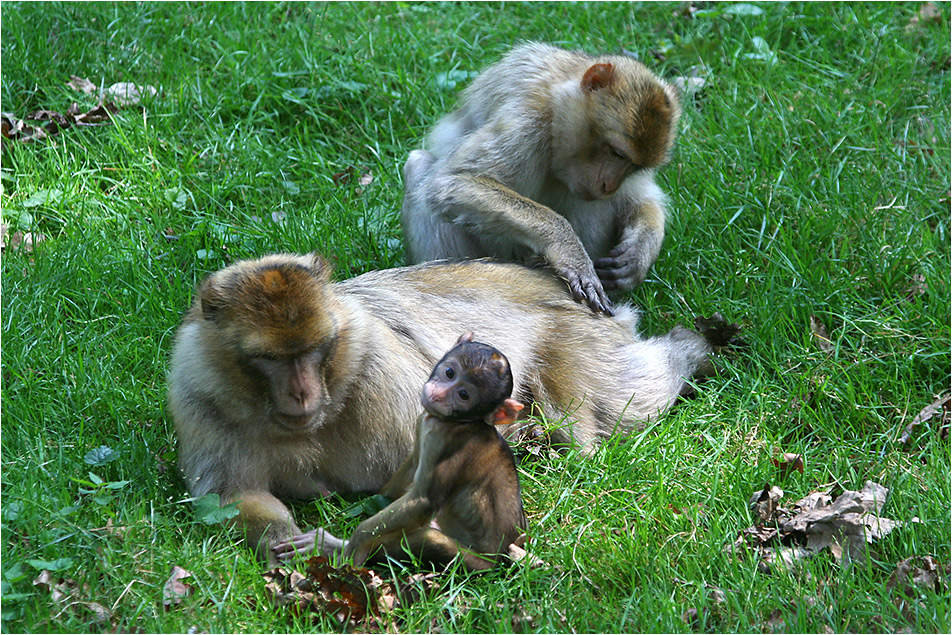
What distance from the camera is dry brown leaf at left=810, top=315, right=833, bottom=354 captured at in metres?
5.23

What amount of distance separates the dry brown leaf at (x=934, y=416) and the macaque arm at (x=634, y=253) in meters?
1.57

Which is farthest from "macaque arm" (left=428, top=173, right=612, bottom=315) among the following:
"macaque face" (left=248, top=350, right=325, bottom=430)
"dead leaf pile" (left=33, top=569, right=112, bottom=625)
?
"dead leaf pile" (left=33, top=569, right=112, bottom=625)

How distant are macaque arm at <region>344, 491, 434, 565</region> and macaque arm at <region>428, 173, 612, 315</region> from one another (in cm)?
177

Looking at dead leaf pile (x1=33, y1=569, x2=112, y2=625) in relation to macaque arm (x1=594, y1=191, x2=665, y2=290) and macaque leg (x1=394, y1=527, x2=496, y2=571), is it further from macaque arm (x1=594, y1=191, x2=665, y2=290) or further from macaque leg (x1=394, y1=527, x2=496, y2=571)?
macaque arm (x1=594, y1=191, x2=665, y2=290)

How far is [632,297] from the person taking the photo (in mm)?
5762

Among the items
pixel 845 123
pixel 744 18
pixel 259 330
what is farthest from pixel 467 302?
pixel 744 18

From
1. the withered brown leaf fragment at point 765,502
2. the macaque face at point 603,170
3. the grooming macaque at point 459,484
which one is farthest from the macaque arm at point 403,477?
the macaque face at point 603,170

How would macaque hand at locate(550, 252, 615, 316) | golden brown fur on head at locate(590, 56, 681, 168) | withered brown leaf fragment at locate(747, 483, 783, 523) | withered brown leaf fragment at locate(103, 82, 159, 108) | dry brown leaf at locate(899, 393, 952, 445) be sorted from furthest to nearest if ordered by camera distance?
withered brown leaf fragment at locate(103, 82, 159, 108) < golden brown fur on head at locate(590, 56, 681, 168) < macaque hand at locate(550, 252, 615, 316) < dry brown leaf at locate(899, 393, 952, 445) < withered brown leaf fragment at locate(747, 483, 783, 523)

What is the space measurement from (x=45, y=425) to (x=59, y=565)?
1102 mm

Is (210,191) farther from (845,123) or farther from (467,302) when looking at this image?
(845,123)

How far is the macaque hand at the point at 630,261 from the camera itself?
5.58 m

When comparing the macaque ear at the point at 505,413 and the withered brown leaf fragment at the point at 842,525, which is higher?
the macaque ear at the point at 505,413

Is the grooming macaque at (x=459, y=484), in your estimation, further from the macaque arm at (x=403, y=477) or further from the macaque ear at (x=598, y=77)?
the macaque ear at (x=598, y=77)

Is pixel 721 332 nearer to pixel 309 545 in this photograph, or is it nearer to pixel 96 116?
pixel 309 545
